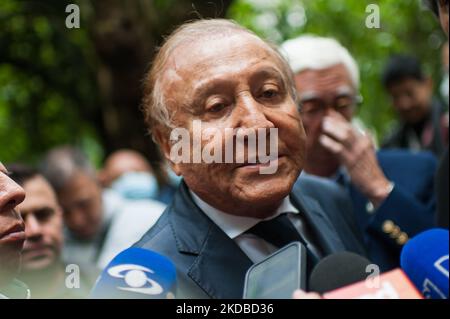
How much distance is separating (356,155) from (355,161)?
1.2 inches

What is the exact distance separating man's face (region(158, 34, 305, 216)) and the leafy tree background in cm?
47

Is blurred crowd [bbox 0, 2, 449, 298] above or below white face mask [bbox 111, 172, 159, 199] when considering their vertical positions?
above

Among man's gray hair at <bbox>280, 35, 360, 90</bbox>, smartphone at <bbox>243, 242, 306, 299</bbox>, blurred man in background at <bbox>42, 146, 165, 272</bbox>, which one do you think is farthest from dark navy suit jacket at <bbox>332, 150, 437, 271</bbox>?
blurred man in background at <bbox>42, 146, 165, 272</bbox>

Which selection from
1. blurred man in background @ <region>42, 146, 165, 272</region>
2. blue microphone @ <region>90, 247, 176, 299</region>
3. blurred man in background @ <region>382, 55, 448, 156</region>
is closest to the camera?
blue microphone @ <region>90, 247, 176, 299</region>

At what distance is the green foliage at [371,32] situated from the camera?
33.6 ft

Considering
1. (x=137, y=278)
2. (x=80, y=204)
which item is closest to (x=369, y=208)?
(x=137, y=278)

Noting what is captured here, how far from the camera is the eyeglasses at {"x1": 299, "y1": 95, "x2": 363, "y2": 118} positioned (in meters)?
3.21

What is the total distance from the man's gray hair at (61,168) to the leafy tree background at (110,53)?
0.75 metres

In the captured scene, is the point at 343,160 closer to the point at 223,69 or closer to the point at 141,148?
the point at 223,69

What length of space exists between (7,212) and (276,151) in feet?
2.22

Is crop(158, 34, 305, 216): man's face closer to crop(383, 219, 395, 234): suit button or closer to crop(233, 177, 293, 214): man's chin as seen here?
crop(233, 177, 293, 214): man's chin

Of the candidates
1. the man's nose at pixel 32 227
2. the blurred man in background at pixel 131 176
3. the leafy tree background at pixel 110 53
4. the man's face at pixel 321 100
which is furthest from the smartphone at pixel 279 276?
the blurred man in background at pixel 131 176

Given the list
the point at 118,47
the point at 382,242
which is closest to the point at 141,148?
the point at 118,47

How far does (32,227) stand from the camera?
3430mm
